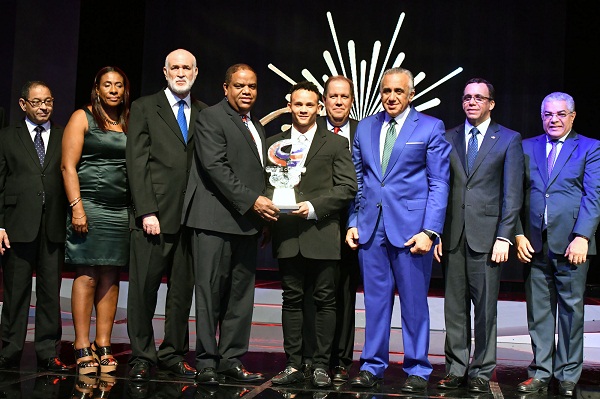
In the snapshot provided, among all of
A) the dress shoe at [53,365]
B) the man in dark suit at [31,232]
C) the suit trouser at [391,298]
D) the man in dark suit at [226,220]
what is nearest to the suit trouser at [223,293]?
the man in dark suit at [226,220]

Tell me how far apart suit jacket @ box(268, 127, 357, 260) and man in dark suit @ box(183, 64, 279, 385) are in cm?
18

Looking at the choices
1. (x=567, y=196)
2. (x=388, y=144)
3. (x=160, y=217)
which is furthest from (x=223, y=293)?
(x=567, y=196)

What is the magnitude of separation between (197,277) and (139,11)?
5762mm

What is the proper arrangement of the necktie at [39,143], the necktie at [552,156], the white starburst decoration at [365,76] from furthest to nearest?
the white starburst decoration at [365,76], the necktie at [39,143], the necktie at [552,156]

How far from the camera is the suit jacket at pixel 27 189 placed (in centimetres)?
413

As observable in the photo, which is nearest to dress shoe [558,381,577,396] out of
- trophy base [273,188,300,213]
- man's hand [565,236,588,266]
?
man's hand [565,236,588,266]

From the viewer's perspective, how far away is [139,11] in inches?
347

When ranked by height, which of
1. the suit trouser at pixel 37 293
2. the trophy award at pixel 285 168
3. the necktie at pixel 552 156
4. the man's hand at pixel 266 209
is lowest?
the suit trouser at pixel 37 293

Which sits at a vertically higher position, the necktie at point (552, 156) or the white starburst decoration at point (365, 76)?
the white starburst decoration at point (365, 76)

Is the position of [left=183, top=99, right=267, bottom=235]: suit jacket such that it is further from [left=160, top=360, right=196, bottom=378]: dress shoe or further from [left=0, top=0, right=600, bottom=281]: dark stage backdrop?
[left=0, top=0, right=600, bottom=281]: dark stage backdrop

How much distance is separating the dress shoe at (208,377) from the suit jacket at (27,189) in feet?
3.70

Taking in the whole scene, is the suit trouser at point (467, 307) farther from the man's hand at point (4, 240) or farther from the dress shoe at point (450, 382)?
the man's hand at point (4, 240)

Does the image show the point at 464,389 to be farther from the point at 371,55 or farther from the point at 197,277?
the point at 371,55

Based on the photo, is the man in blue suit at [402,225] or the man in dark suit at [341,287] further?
the man in dark suit at [341,287]
